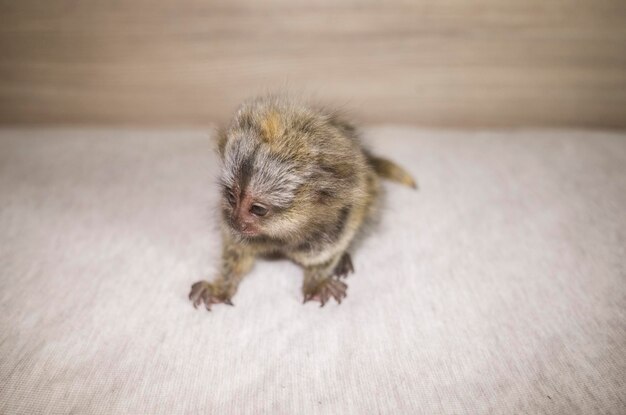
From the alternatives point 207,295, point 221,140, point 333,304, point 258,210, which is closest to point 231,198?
point 258,210

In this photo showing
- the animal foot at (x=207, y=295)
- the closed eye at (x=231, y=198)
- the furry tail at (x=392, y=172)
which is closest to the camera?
the closed eye at (x=231, y=198)

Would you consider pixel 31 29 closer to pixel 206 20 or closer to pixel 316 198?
pixel 206 20

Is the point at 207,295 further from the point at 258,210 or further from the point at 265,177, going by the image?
the point at 265,177

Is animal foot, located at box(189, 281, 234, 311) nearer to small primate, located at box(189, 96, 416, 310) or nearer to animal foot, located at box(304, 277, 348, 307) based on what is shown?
small primate, located at box(189, 96, 416, 310)

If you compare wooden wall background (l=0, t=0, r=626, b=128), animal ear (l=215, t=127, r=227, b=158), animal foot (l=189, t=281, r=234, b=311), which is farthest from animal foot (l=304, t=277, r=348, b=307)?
wooden wall background (l=0, t=0, r=626, b=128)

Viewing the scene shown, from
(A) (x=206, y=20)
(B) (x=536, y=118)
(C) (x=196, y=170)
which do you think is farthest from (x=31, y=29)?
(B) (x=536, y=118)

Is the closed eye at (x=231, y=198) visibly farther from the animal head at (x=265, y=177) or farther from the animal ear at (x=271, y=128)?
the animal ear at (x=271, y=128)

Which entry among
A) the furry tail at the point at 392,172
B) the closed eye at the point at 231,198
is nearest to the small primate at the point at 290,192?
the closed eye at the point at 231,198
